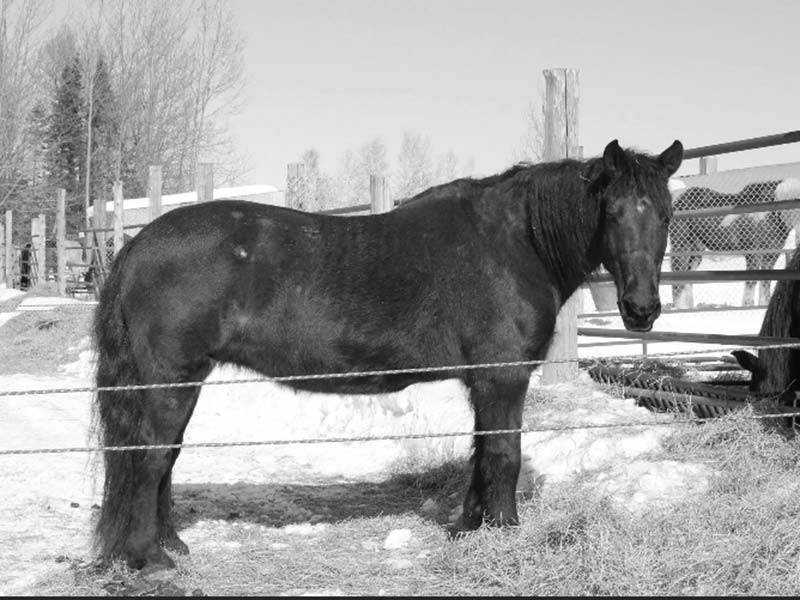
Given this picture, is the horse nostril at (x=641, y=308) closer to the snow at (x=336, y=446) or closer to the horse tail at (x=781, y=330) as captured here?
the snow at (x=336, y=446)

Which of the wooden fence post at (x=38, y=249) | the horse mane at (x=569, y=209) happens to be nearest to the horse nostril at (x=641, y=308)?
the horse mane at (x=569, y=209)

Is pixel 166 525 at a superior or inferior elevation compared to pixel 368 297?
inferior

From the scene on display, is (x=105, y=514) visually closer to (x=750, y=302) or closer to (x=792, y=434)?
(x=792, y=434)

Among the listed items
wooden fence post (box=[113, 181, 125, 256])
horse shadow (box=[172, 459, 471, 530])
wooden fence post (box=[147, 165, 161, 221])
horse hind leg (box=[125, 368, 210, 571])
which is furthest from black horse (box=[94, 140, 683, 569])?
wooden fence post (box=[113, 181, 125, 256])

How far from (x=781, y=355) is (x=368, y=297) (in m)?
3.04

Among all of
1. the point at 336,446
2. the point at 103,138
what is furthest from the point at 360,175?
the point at 336,446

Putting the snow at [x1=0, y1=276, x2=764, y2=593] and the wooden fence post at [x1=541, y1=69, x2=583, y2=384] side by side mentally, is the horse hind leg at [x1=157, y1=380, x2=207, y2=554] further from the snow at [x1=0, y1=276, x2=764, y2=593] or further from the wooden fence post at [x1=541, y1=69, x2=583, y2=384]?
the wooden fence post at [x1=541, y1=69, x2=583, y2=384]

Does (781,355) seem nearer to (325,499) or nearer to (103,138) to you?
(325,499)

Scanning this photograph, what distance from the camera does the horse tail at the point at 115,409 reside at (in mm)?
4125

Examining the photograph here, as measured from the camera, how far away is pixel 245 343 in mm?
4250

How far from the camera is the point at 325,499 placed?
5605 millimetres

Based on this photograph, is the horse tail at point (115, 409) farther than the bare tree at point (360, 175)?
No

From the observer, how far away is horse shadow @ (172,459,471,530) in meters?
5.21

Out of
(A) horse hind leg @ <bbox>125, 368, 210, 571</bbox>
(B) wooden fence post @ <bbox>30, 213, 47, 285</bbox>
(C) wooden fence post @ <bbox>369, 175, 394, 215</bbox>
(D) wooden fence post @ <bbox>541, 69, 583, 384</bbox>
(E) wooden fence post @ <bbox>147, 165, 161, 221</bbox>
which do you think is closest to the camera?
(A) horse hind leg @ <bbox>125, 368, 210, 571</bbox>
